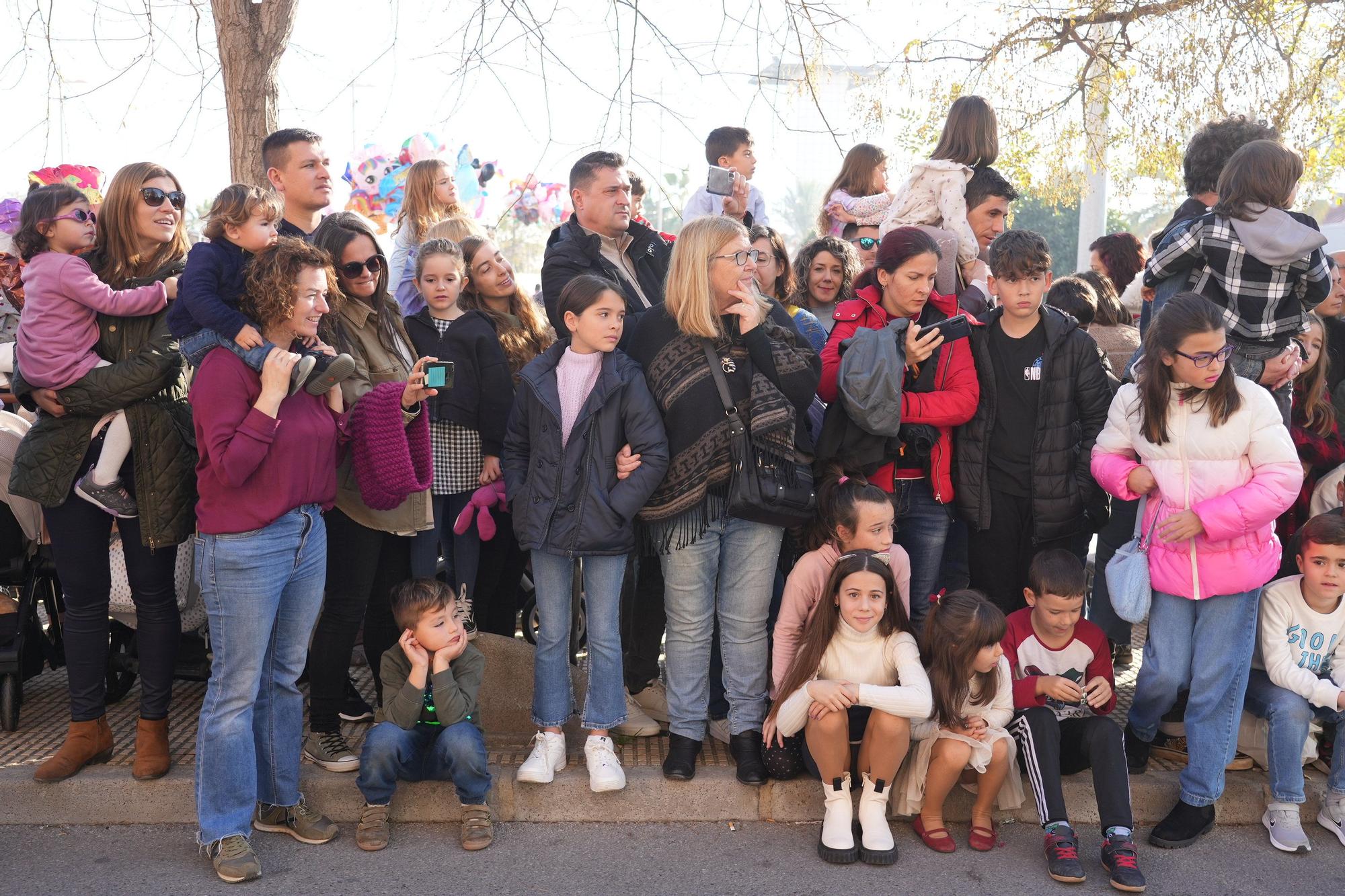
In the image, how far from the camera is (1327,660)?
13.4ft

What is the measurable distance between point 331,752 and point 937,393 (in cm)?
259

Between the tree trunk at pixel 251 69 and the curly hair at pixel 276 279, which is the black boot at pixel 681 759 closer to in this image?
the curly hair at pixel 276 279

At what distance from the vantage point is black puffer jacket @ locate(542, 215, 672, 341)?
459cm

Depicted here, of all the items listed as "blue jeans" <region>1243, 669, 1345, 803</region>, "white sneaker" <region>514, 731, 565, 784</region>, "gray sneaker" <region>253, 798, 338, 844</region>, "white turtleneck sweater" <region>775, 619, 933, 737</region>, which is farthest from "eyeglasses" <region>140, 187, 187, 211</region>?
"blue jeans" <region>1243, 669, 1345, 803</region>

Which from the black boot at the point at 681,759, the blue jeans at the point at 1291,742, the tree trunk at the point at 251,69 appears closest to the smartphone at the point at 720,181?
the tree trunk at the point at 251,69

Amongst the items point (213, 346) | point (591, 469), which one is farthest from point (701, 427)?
point (213, 346)

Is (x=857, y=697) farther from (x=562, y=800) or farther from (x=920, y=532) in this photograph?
(x=562, y=800)

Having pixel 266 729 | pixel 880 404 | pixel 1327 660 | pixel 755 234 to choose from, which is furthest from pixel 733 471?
pixel 1327 660

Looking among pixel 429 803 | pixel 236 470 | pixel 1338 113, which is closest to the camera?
pixel 236 470

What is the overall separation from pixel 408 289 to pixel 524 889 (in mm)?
2749

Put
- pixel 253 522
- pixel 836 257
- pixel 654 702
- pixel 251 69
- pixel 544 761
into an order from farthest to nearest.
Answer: pixel 251 69, pixel 836 257, pixel 654 702, pixel 544 761, pixel 253 522

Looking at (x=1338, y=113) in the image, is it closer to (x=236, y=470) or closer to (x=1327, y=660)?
(x=1327, y=660)

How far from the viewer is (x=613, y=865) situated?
3.76 meters

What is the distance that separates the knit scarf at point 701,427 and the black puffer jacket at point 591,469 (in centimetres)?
7
